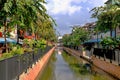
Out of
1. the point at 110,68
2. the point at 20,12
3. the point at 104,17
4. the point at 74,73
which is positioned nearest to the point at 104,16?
the point at 104,17

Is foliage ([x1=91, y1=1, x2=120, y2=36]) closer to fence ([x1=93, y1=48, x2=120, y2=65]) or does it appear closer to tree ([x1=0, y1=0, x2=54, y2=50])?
fence ([x1=93, y1=48, x2=120, y2=65])

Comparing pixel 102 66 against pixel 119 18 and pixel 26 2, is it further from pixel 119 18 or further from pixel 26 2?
pixel 26 2

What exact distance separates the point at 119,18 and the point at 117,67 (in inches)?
327

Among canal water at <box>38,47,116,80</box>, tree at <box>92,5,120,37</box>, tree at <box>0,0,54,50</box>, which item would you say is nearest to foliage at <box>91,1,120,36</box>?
tree at <box>92,5,120,37</box>

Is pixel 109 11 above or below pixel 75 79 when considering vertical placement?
above

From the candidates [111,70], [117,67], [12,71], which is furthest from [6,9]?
[111,70]

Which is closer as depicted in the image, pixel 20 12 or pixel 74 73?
pixel 20 12

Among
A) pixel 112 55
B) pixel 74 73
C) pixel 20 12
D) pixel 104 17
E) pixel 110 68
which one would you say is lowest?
pixel 74 73

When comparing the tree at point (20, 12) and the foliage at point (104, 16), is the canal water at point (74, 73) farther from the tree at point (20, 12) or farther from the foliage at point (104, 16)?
the tree at point (20, 12)

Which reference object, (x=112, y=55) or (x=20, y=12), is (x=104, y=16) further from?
(x=20, y=12)

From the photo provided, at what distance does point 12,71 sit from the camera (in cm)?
1675

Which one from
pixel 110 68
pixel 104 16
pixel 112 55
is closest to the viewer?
pixel 110 68

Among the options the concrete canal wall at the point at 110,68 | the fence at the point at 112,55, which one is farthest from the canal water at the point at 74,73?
the fence at the point at 112,55

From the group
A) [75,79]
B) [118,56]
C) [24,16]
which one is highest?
[24,16]
